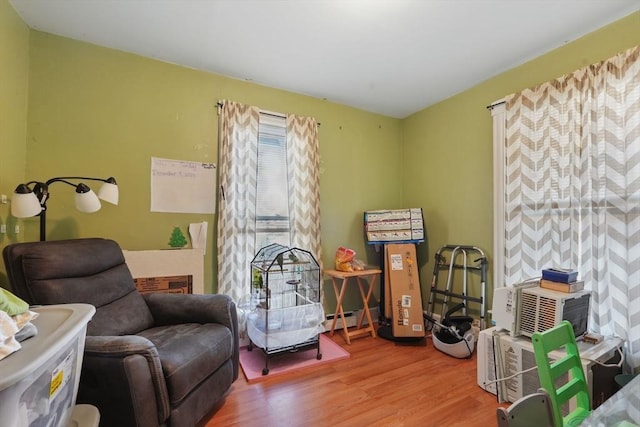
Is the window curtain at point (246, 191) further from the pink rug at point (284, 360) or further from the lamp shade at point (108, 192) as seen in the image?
the lamp shade at point (108, 192)

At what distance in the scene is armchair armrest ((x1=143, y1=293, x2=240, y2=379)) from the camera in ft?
6.40

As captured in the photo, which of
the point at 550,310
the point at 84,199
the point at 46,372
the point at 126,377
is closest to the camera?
the point at 46,372

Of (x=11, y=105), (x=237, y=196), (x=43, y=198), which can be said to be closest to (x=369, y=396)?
(x=237, y=196)

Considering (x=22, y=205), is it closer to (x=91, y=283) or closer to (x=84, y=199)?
(x=84, y=199)

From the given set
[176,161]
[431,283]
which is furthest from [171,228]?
[431,283]

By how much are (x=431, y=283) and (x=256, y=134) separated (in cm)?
252

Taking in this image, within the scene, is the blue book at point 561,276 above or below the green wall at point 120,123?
below

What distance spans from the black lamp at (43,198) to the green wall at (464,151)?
3.04 m

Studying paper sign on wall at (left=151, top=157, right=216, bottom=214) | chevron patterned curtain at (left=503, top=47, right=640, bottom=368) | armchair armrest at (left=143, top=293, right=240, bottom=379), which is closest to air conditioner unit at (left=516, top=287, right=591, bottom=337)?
chevron patterned curtain at (left=503, top=47, right=640, bottom=368)

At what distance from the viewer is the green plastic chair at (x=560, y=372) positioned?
40.3 inches

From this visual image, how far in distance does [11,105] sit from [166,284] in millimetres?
1548

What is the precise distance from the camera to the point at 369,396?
1.95m

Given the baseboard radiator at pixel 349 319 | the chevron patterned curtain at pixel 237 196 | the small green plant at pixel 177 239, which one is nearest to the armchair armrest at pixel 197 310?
the small green plant at pixel 177 239

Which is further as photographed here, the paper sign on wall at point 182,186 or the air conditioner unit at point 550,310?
the paper sign on wall at point 182,186
